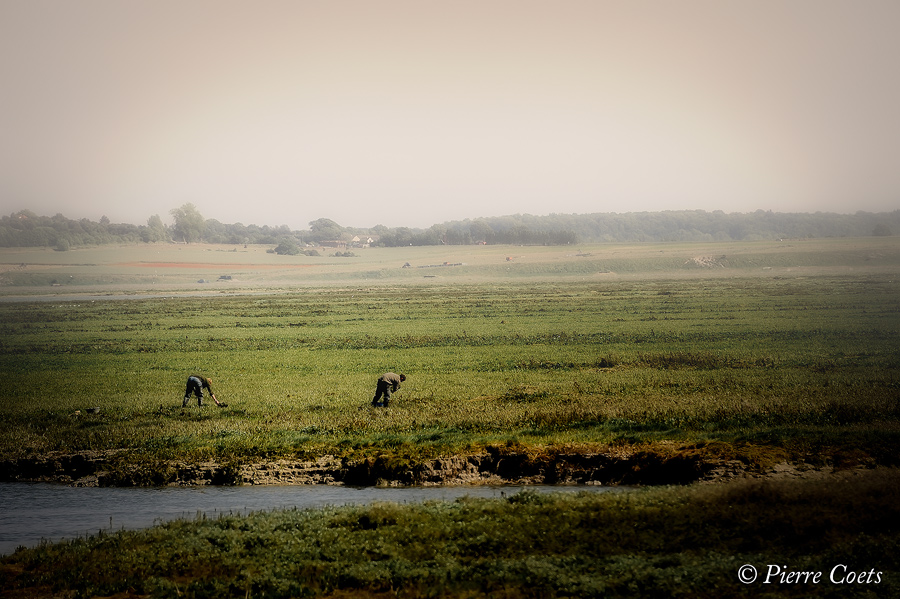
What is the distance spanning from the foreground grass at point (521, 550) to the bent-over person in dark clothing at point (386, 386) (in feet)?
38.2

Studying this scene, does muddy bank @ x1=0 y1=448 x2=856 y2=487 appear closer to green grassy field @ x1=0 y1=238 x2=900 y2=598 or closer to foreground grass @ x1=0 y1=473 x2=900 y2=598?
green grassy field @ x1=0 y1=238 x2=900 y2=598

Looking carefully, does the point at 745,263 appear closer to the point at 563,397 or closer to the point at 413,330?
the point at 413,330

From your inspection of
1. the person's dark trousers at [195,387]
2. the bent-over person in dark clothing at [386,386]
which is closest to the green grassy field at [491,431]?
the person's dark trousers at [195,387]

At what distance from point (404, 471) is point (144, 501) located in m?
8.04

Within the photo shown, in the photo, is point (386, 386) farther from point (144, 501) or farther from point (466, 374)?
point (144, 501)

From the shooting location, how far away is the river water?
18.9 meters

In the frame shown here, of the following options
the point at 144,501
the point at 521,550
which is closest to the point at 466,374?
the point at 144,501

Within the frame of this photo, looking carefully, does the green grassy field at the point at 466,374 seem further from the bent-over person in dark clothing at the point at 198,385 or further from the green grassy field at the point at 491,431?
the bent-over person in dark clothing at the point at 198,385

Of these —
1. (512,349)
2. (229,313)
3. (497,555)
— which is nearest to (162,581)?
(497,555)

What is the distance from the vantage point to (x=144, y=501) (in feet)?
69.4

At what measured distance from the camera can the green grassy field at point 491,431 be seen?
14273 mm

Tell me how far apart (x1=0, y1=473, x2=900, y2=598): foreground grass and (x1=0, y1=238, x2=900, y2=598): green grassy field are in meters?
0.06

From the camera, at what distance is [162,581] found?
47.0 ft

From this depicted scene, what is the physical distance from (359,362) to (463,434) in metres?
21.9
